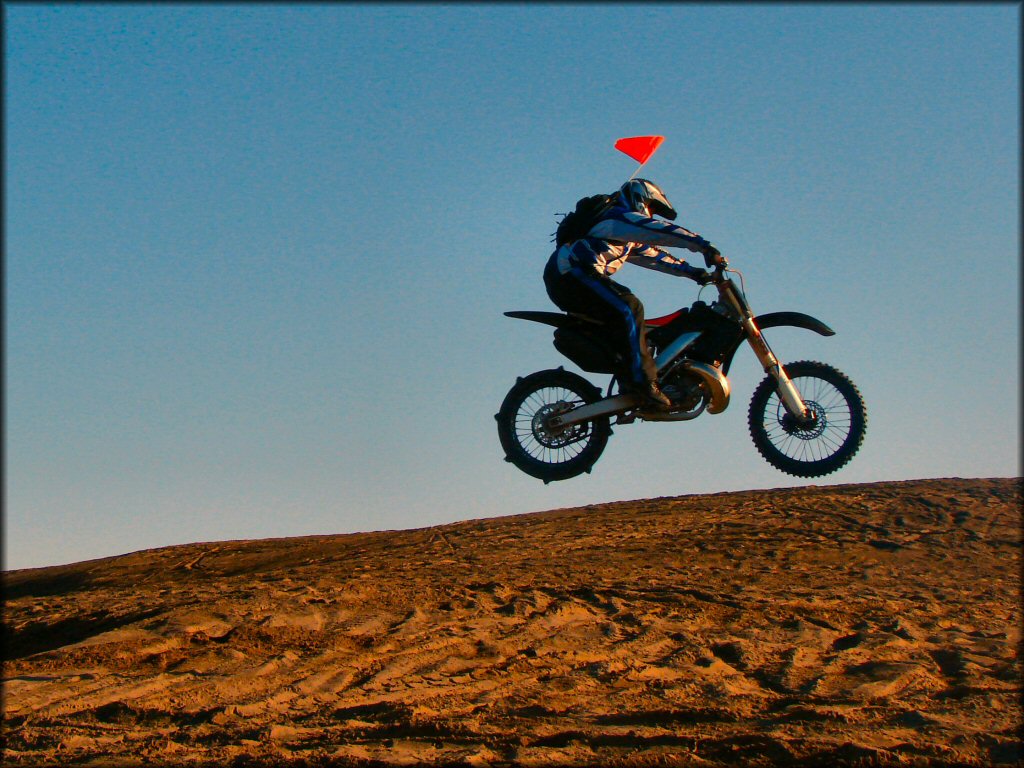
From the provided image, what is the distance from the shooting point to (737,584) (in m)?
8.20

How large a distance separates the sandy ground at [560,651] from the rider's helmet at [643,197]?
9.08 feet

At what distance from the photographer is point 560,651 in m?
6.58

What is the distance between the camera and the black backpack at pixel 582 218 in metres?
8.59

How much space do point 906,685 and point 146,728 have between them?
153 inches

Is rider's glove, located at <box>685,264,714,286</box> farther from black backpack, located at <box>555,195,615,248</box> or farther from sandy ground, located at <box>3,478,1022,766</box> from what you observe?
sandy ground, located at <box>3,478,1022,766</box>

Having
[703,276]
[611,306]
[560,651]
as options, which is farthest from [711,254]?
[560,651]

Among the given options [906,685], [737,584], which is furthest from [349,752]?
[737,584]

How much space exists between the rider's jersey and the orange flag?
2.19 ft

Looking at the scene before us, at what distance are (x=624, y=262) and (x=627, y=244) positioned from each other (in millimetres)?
159

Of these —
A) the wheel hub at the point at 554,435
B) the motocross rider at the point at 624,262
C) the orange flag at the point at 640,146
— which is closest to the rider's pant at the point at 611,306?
the motocross rider at the point at 624,262

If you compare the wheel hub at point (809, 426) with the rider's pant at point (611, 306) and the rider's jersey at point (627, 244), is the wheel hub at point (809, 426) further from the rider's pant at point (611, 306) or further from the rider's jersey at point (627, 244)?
the rider's jersey at point (627, 244)

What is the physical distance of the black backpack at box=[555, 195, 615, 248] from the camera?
338 inches

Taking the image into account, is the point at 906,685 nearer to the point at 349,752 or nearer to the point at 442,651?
the point at 442,651

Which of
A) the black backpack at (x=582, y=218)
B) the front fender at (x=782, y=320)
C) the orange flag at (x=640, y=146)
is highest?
the orange flag at (x=640, y=146)
